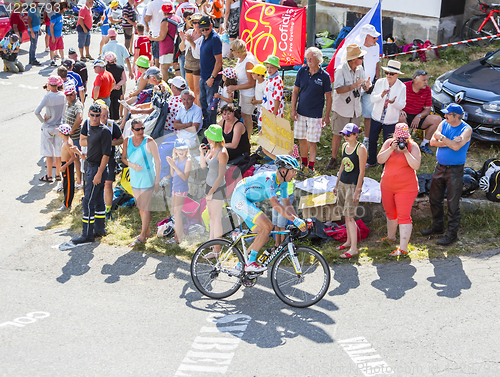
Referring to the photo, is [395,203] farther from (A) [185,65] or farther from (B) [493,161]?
(A) [185,65]

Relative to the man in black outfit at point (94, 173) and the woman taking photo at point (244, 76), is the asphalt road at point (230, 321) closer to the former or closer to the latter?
the man in black outfit at point (94, 173)

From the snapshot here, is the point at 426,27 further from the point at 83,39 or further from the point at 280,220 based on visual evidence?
the point at 83,39

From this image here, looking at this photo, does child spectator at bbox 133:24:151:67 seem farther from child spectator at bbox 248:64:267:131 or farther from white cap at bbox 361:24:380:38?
white cap at bbox 361:24:380:38

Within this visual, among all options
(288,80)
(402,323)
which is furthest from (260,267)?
(288,80)

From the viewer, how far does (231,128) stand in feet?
27.7

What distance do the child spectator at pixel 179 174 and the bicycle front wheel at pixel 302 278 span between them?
231cm

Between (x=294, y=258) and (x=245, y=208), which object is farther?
(x=245, y=208)

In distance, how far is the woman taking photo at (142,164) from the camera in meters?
8.16

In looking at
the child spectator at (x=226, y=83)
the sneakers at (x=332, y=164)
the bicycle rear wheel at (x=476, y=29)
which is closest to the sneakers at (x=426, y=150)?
the sneakers at (x=332, y=164)

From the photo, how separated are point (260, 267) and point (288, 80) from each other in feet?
24.2

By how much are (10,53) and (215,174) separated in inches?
490

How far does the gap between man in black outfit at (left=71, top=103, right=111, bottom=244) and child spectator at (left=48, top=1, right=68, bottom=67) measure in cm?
1072

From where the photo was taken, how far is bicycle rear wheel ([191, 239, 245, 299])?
6.78 metres

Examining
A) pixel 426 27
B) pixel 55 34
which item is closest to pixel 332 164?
pixel 426 27
